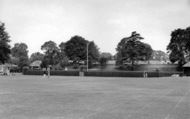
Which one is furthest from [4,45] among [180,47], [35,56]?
[35,56]

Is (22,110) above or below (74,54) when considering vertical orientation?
below

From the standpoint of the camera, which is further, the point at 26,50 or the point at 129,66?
the point at 26,50

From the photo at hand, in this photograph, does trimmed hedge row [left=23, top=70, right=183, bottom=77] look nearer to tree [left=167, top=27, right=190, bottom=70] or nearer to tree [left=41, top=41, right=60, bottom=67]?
tree [left=167, top=27, right=190, bottom=70]

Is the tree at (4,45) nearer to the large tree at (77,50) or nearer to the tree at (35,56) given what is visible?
the large tree at (77,50)

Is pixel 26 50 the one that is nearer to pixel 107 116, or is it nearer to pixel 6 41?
pixel 6 41

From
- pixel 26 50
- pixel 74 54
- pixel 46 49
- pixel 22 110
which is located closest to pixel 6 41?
pixel 74 54

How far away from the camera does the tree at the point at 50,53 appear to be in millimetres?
111875

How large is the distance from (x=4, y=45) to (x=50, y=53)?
33.7 metres

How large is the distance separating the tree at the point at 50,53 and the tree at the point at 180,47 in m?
43.1

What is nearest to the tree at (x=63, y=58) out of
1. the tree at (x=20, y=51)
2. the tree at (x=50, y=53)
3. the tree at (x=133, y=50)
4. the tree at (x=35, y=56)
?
the tree at (x=50, y=53)

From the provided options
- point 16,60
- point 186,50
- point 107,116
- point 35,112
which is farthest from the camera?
point 16,60

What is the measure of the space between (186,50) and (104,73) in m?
25.6

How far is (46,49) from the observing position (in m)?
122

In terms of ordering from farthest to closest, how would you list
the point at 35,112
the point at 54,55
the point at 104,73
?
the point at 54,55, the point at 104,73, the point at 35,112
